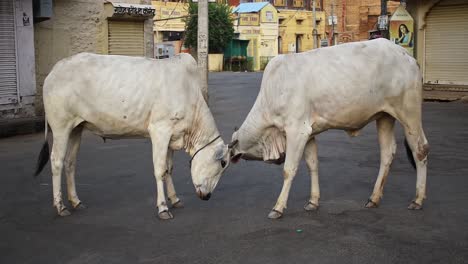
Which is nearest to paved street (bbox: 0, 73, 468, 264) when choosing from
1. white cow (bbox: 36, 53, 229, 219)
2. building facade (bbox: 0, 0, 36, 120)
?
white cow (bbox: 36, 53, 229, 219)

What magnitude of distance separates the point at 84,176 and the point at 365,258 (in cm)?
469

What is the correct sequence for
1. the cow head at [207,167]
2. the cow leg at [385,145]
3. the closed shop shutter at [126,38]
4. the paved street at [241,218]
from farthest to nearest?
the closed shop shutter at [126,38] < the cow leg at [385,145] < the cow head at [207,167] < the paved street at [241,218]

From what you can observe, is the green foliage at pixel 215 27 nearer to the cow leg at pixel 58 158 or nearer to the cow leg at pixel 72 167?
the cow leg at pixel 72 167

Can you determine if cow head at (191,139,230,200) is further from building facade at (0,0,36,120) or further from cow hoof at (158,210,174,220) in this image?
building facade at (0,0,36,120)

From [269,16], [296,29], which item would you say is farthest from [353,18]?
[269,16]

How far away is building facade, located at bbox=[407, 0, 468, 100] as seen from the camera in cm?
1895

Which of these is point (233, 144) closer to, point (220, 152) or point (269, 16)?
point (220, 152)

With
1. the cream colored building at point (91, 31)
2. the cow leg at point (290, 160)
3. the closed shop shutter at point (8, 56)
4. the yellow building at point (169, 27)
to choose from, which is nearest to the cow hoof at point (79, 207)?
the cow leg at point (290, 160)

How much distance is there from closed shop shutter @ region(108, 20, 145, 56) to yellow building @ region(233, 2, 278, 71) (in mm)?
34546

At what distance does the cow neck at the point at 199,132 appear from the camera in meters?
6.49

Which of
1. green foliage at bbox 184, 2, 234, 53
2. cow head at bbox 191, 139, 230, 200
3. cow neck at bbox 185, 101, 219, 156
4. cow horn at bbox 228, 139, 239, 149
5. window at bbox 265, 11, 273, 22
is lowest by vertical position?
cow head at bbox 191, 139, 230, 200

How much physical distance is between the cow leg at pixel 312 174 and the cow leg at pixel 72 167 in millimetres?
2494

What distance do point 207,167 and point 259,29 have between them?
4695cm

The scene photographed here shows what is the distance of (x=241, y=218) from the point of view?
20.2ft
